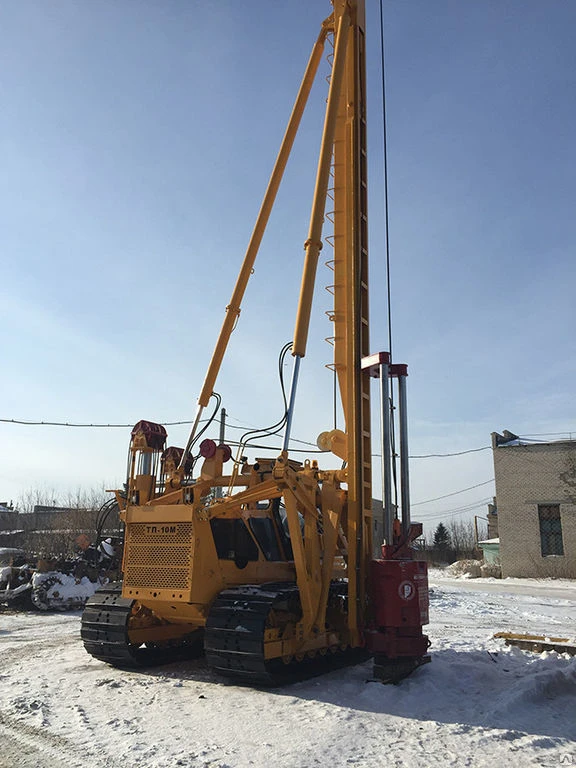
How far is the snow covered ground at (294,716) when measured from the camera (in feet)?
17.6

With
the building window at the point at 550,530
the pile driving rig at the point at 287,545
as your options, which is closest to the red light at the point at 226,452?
the pile driving rig at the point at 287,545

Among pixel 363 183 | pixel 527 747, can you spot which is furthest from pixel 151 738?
pixel 363 183

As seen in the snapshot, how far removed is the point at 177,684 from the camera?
788 centimetres

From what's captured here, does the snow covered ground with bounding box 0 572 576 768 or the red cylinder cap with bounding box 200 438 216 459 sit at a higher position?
the red cylinder cap with bounding box 200 438 216 459

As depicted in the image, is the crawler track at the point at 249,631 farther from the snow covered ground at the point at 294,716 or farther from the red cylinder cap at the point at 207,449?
the red cylinder cap at the point at 207,449

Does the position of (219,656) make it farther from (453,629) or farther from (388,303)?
(453,629)

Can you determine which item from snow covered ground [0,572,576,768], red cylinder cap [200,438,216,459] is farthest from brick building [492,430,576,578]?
red cylinder cap [200,438,216,459]

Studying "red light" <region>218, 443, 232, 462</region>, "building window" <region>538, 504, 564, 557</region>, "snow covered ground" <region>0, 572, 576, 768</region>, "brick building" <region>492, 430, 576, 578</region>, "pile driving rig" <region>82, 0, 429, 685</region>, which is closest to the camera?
"snow covered ground" <region>0, 572, 576, 768</region>

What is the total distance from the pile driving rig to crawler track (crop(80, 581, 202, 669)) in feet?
0.07

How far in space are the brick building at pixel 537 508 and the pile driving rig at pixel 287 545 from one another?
72.2ft

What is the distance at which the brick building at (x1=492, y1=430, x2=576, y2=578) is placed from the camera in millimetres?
28375

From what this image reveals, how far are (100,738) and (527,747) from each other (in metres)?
3.66

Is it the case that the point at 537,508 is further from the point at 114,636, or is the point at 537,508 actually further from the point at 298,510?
the point at 114,636

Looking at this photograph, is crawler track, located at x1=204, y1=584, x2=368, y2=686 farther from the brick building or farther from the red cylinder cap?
the brick building
